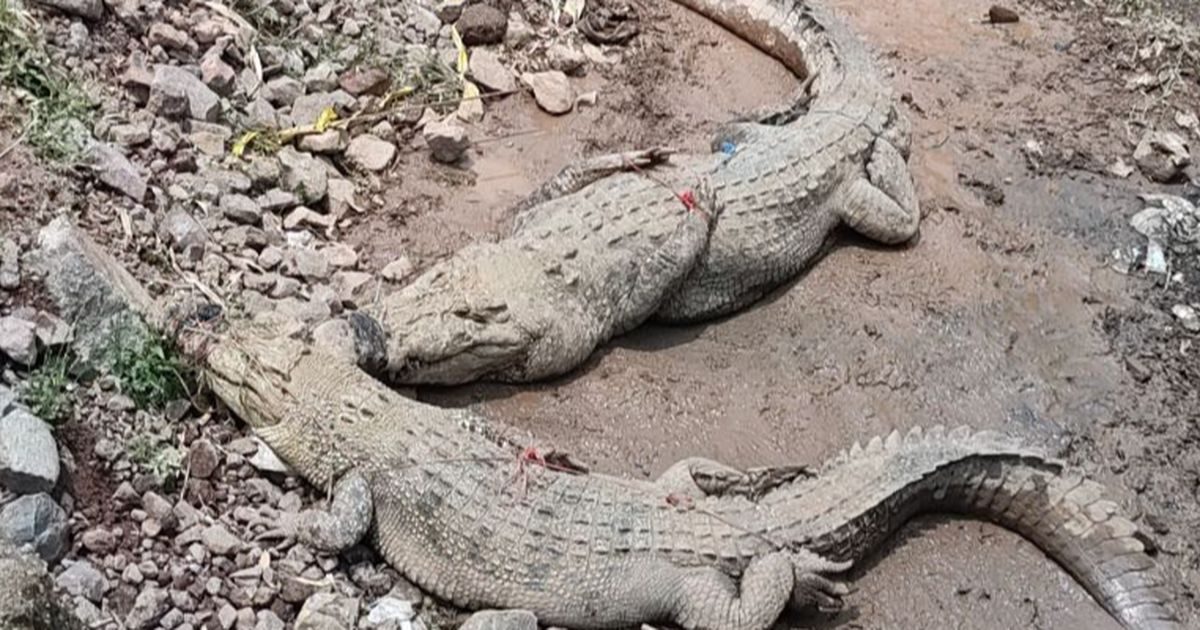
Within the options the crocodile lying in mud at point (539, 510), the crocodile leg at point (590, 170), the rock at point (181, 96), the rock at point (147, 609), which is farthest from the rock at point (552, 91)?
the rock at point (147, 609)

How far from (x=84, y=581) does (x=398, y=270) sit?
220 centimetres

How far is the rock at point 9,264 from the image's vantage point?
4770 millimetres

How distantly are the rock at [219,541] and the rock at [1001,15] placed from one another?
6368 millimetres

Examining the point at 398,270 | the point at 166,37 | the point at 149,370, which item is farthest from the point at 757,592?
the point at 166,37

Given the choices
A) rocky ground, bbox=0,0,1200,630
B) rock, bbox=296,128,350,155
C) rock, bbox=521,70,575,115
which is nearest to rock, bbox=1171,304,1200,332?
rocky ground, bbox=0,0,1200,630

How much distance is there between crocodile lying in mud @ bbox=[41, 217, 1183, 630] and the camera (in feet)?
15.5

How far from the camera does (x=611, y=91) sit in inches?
298

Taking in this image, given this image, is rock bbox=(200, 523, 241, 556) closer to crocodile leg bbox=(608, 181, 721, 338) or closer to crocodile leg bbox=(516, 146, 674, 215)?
crocodile leg bbox=(608, 181, 721, 338)

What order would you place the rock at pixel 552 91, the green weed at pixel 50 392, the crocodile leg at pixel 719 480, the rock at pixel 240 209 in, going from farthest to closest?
the rock at pixel 552 91
the rock at pixel 240 209
the crocodile leg at pixel 719 480
the green weed at pixel 50 392

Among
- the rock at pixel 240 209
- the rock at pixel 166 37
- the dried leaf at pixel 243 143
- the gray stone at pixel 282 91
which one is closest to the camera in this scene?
the rock at pixel 240 209

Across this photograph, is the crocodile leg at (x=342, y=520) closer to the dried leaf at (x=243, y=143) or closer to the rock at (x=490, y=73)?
the dried leaf at (x=243, y=143)

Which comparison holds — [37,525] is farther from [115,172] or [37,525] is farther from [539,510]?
[115,172]

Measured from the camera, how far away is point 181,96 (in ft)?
20.1

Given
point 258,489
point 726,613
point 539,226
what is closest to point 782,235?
point 539,226
